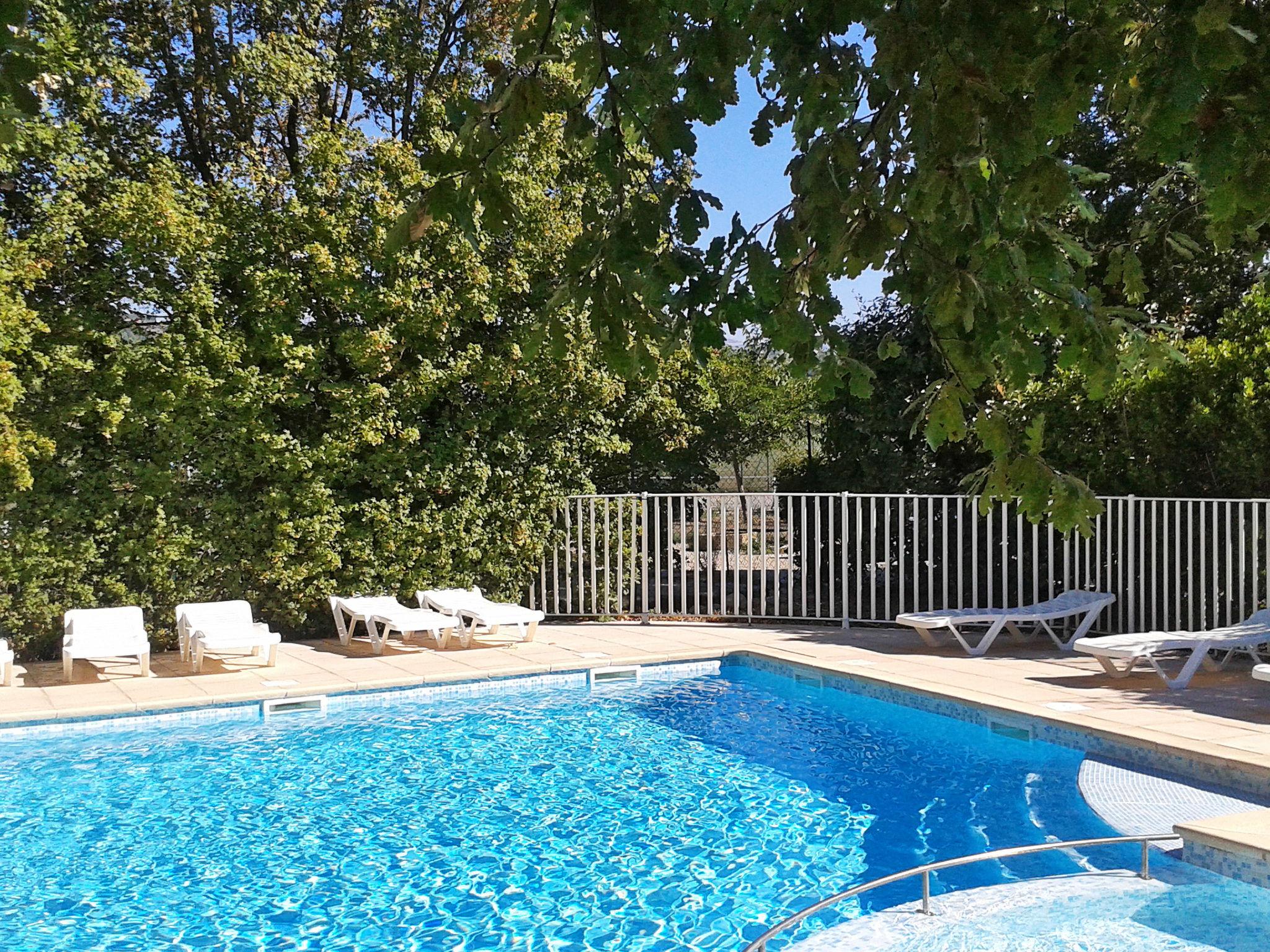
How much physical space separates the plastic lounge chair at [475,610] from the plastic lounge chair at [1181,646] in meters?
5.98

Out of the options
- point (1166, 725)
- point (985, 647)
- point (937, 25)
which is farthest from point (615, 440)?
point (937, 25)

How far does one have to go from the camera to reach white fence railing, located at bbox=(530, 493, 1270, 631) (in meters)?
11.4

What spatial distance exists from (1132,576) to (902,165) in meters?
10.1

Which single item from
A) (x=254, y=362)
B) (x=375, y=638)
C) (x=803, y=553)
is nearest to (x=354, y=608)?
(x=375, y=638)

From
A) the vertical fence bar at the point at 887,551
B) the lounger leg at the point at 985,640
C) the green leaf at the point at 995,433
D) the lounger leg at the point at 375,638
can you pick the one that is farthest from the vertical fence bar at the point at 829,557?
the green leaf at the point at 995,433

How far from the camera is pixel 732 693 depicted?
10.8 meters

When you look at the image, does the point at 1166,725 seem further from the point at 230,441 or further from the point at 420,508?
the point at 230,441

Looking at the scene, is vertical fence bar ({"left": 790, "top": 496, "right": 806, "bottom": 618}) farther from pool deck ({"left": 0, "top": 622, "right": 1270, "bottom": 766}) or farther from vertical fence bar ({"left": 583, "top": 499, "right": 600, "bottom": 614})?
vertical fence bar ({"left": 583, "top": 499, "right": 600, "bottom": 614})

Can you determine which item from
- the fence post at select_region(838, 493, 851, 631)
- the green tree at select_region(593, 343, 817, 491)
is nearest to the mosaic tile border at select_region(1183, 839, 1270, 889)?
the fence post at select_region(838, 493, 851, 631)

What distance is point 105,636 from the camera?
1063 cm

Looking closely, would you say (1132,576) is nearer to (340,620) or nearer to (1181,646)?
(1181,646)

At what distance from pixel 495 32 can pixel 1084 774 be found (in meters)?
13.9

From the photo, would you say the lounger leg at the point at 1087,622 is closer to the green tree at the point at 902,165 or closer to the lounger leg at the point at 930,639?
the lounger leg at the point at 930,639

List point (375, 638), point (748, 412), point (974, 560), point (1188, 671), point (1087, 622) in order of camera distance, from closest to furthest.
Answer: point (1188, 671)
point (1087, 622)
point (375, 638)
point (974, 560)
point (748, 412)
